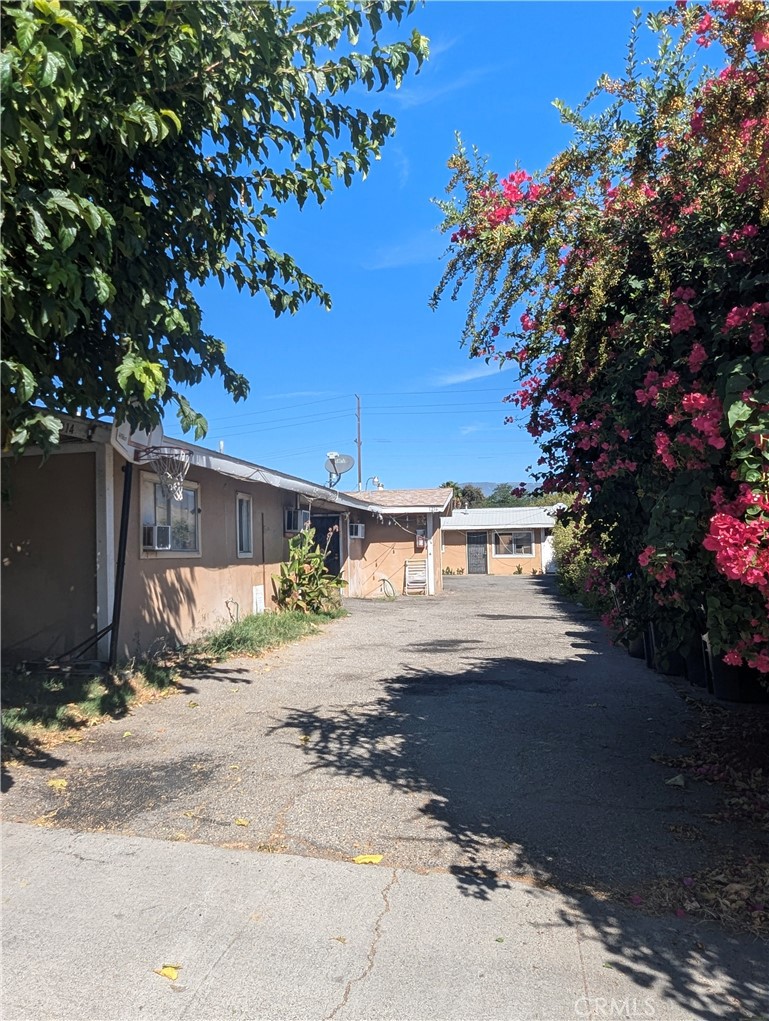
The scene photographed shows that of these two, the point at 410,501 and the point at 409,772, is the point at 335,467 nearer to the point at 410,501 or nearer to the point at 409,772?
the point at 410,501

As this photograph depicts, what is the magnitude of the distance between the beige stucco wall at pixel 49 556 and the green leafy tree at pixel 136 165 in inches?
118

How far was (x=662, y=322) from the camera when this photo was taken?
4176mm

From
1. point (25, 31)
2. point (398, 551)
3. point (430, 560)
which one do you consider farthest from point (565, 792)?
point (430, 560)

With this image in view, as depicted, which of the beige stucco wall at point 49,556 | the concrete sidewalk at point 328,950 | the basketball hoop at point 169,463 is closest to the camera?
the concrete sidewalk at point 328,950

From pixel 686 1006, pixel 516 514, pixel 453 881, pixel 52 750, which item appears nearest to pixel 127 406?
pixel 52 750

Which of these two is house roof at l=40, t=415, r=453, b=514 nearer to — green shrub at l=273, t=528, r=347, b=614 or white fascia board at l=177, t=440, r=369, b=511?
white fascia board at l=177, t=440, r=369, b=511

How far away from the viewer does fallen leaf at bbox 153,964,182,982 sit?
2.78m

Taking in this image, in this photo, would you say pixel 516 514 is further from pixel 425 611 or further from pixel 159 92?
pixel 159 92

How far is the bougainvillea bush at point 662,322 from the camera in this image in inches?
128

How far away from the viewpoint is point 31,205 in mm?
3902

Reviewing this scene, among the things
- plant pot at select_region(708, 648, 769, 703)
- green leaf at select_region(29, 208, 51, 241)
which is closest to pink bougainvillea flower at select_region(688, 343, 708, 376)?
green leaf at select_region(29, 208, 51, 241)

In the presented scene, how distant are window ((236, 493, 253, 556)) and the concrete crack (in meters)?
9.48

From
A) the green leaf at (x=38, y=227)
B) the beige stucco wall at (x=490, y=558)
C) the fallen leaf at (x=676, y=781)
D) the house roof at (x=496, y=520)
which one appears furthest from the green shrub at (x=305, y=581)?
the beige stucco wall at (x=490, y=558)

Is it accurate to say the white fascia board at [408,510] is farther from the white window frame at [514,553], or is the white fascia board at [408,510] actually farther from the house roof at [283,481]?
the white window frame at [514,553]
